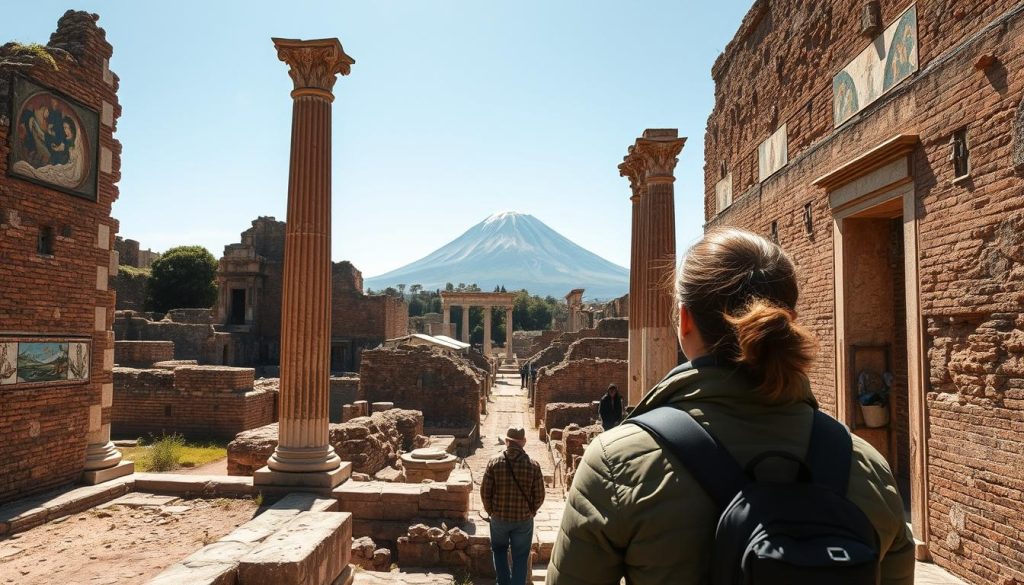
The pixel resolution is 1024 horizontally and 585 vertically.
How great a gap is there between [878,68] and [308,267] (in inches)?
319

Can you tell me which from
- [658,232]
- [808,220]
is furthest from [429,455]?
[808,220]

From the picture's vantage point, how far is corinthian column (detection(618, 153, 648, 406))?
13078 mm

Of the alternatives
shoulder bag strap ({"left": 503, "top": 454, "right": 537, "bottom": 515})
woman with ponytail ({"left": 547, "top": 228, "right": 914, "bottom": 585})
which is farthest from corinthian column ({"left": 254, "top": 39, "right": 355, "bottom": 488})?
woman with ponytail ({"left": 547, "top": 228, "right": 914, "bottom": 585})

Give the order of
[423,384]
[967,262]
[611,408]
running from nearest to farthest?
1. [967,262]
2. [611,408]
3. [423,384]

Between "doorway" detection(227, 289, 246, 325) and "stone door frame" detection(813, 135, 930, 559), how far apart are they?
38394mm

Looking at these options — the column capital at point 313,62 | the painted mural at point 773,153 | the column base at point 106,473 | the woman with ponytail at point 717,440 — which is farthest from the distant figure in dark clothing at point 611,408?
the woman with ponytail at point 717,440

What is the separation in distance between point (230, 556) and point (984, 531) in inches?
274

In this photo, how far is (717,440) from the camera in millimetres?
1421

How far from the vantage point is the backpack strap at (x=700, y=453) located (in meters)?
1.36

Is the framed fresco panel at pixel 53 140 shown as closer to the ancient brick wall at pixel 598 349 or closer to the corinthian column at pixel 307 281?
the corinthian column at pixel 307 281

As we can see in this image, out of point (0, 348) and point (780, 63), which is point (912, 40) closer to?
point (780, 63)

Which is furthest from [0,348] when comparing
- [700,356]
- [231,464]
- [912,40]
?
[912,40]

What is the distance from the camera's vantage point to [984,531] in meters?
6.29

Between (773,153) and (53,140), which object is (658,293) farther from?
(53,140)
